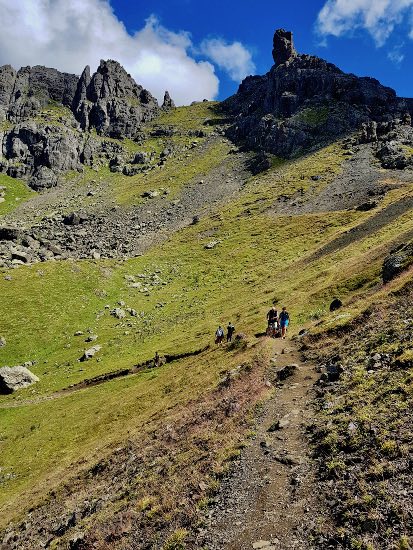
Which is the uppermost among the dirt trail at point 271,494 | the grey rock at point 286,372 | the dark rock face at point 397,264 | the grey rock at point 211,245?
the grey rock at point 211,245

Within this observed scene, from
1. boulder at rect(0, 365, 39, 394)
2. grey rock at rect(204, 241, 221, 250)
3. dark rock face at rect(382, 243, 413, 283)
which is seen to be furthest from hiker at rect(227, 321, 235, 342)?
grey rock at rect(204, 241, 221, 250)

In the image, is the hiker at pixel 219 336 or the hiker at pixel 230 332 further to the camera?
the hiker at pixel 219 336

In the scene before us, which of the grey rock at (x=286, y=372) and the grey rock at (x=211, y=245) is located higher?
the grey rock at (x=211, y=245)

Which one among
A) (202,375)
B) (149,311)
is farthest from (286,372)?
(149,311)

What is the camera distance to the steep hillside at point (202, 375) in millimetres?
16922

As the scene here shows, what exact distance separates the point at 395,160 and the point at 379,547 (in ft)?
501

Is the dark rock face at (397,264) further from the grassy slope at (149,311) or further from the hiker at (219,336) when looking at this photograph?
the hiker at (219,336)

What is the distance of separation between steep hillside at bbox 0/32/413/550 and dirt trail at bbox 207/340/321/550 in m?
0.10

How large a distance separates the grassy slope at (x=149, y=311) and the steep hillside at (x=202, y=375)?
1.09ft

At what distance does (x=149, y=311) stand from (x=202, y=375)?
3898 cm

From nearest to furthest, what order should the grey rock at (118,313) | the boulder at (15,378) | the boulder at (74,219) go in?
the boulder at (15,378)
the grey rock at (118,313)
the boulder at (74,219)

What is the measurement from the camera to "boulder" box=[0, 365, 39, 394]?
55781mm

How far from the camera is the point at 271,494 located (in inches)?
661

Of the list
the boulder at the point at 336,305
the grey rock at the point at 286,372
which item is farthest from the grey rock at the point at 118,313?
the grey rock at the point at 286,372
